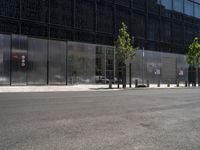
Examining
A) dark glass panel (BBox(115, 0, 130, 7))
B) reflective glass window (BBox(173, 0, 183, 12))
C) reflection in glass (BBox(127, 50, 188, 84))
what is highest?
reflective glass window (BBox(173, 0, 183, 12))

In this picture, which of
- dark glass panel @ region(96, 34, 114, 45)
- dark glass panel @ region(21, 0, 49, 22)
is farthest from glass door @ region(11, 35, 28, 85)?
dark glass panel @ region(96, 34, 114, 45)

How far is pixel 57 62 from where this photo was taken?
38.1 metres

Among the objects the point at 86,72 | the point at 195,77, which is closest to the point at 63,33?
the point at 86,72

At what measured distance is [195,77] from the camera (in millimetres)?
59281

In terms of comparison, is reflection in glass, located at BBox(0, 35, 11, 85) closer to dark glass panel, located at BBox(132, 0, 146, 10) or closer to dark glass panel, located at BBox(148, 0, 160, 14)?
dark glass panel, located at BBox(132, 0, 146, 10)

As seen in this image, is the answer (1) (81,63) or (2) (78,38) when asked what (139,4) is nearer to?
(2) (78,38)

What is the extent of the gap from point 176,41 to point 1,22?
3724 cm

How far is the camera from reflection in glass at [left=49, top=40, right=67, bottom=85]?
3741 centimetres

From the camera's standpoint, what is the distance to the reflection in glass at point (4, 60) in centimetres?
3301

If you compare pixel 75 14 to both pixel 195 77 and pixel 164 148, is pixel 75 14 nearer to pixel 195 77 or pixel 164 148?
pixel 195 77

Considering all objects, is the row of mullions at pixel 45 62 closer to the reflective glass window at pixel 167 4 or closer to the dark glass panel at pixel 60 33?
the dark glass panel at pixel 60 33

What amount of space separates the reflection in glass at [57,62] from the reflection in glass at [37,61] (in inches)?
38.1

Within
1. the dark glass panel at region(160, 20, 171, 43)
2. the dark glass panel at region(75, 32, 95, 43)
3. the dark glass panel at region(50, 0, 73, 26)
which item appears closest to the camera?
the dark glass panel at region(50, 0, 73, 26)

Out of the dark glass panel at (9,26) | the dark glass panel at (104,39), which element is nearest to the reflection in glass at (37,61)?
the dark glass panel at (9,26)
